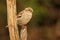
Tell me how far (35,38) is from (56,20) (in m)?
0.48

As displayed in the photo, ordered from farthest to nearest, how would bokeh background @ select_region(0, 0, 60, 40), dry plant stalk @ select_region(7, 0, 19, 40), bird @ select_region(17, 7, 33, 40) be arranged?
bokeh background @ select_region(0, 0, 60, 40) → bird @ select_region(17, 7, 33, 40) → dry plant stalk @ select_region(7, 0, 19, 40)

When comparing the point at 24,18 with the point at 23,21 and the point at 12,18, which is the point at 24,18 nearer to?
the point at 23,21

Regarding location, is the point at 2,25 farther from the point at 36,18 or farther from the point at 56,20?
the point at 56,20

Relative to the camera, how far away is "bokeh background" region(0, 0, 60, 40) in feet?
12.1

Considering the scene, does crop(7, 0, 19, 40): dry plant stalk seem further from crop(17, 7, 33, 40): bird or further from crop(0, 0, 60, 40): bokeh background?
crop(0, 0, 60, 40): bokeh background

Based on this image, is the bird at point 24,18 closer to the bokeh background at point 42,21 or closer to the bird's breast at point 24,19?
the bird's breast at point 24,19

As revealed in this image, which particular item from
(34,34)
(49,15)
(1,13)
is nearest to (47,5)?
(49,15)

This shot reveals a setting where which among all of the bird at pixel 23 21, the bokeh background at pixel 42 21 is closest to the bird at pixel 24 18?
the bird at pixel 23 21

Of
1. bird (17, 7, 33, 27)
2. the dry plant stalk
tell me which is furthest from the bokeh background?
the dry plant stalk

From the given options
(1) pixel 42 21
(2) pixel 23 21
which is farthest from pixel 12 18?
(1) pixel 42 21

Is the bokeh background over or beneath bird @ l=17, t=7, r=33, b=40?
beneath

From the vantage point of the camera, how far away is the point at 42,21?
13.4 feet

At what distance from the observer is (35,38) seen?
3947mm

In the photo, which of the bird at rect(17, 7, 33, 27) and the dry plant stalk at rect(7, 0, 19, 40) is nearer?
the dry plant stalk at rect(7, 0, 19, 40)
